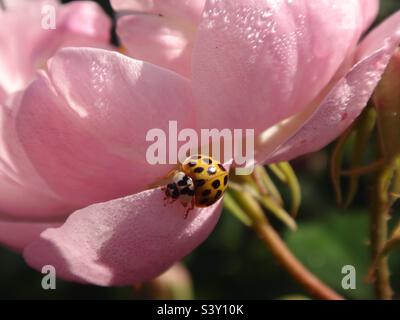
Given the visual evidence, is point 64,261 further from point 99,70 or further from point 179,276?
point 179,276

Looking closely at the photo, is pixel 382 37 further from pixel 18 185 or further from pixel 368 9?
pixel 18 185

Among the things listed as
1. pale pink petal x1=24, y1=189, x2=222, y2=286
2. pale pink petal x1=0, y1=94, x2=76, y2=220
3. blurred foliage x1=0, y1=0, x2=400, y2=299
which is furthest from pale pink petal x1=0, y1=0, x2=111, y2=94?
blurred foliage x1=0, y1=0, x2=400, y2=299

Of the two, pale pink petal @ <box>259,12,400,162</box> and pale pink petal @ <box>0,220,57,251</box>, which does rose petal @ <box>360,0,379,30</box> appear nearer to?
pale pink petal @ <box>259,12,400,162</box>

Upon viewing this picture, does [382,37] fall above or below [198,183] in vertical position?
above

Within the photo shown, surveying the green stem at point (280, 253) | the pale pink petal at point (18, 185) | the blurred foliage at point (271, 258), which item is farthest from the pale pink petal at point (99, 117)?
the blurred foliage at point (271, 258)

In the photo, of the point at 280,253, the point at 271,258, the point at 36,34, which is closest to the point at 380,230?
the point at 280,253

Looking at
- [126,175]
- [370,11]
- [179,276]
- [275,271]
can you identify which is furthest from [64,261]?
[275,271]

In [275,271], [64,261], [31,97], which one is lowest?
[64,261]
